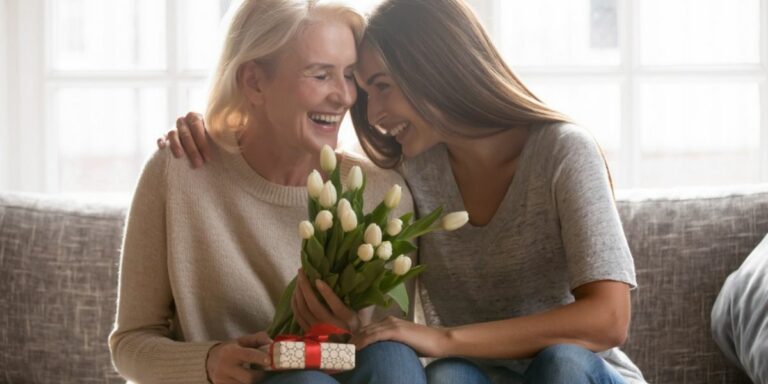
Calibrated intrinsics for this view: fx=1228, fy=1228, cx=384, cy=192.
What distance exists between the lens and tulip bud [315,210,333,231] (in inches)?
77.2

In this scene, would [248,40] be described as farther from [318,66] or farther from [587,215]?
[587,215]

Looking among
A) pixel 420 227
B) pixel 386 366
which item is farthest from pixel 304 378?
pixel 420 227

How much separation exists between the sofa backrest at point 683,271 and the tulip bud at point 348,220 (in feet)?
3.41

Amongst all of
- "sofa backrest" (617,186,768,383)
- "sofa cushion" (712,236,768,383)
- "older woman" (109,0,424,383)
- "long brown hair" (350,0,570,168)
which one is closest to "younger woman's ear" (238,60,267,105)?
"older woman" (109,0,424,383)

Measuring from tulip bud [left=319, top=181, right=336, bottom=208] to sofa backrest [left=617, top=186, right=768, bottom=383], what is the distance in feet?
3.49

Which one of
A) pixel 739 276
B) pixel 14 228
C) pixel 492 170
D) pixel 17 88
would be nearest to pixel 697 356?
pixel 739 276

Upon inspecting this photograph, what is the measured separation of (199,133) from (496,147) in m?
0.59

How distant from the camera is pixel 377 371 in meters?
2.00

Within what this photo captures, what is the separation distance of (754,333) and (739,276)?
0.19 metres

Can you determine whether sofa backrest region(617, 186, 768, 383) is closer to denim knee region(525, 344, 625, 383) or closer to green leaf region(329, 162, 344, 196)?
denim knee region(525, 344, 625, 383)

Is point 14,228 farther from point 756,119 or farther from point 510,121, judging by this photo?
point 756,119

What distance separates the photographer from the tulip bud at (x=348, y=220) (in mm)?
1940

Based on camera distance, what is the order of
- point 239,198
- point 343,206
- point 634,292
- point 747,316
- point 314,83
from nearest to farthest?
point 343,206, point 314,83, point 239,198, point 747,316, point 634,292

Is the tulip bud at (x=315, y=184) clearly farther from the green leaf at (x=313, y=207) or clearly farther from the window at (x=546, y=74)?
the window at (x=546, y=74)
